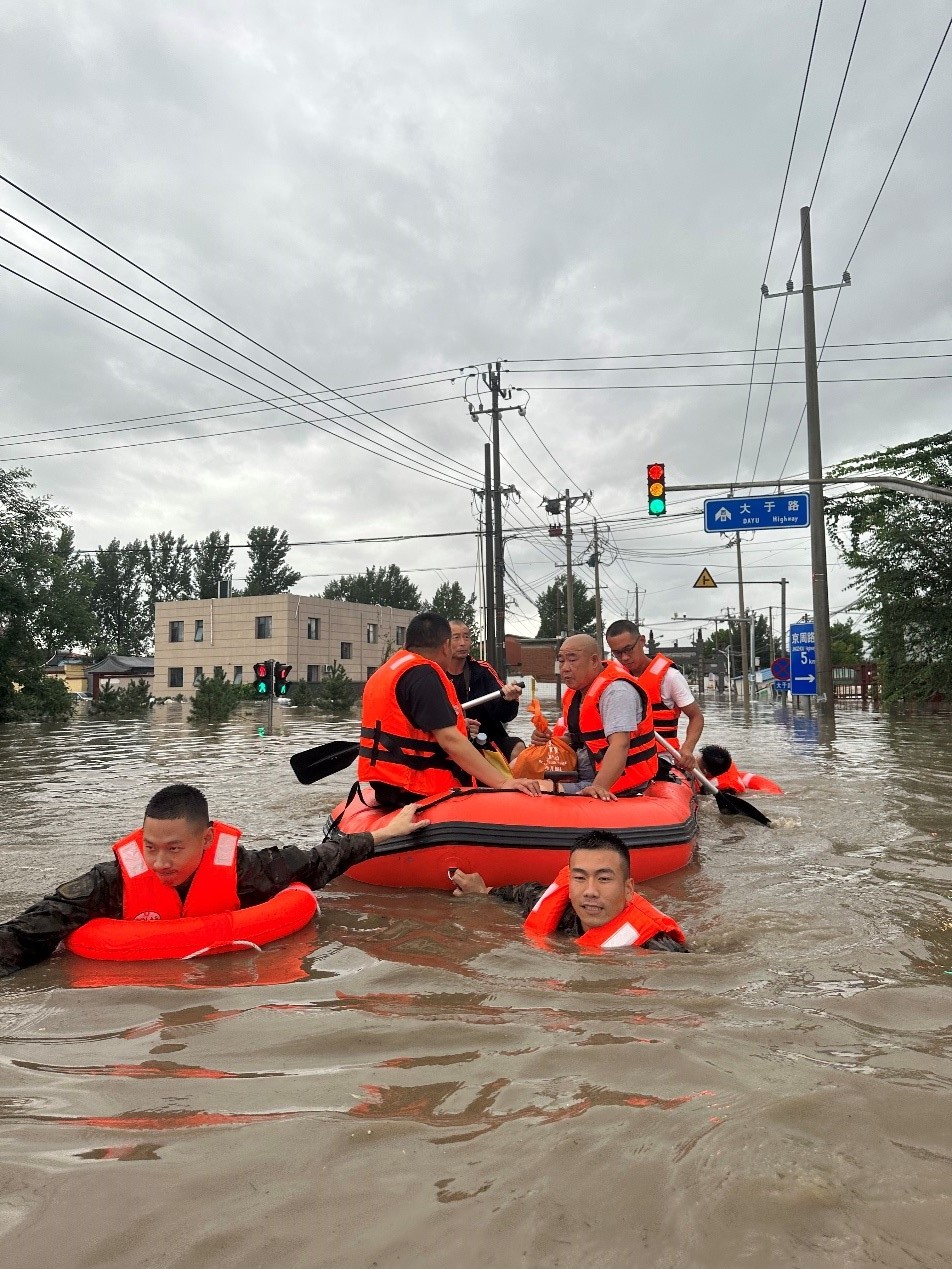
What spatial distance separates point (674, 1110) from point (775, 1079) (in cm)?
36

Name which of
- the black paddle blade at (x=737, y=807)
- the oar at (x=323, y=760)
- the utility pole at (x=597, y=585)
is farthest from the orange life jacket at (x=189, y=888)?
the utility pole at (x=597, y=585)

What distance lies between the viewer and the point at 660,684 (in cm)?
808

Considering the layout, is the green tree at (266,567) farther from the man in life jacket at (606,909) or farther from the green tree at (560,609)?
the man in life jacket at (606,909)

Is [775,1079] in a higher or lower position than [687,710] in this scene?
lower

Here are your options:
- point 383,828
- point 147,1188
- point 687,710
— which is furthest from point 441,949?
point 687,710

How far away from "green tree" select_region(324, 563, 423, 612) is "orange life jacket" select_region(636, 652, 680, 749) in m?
84.0

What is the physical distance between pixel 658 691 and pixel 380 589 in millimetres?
85877

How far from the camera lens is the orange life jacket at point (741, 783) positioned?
9359mm

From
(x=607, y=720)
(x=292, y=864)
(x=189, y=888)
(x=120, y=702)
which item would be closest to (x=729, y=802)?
(x=607, y=720)

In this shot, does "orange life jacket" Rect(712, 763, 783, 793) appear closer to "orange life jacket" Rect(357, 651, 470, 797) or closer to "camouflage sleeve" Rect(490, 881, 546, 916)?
"orange life jacket" Rect(357, 651, 470, 797)

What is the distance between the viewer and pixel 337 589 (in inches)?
3693

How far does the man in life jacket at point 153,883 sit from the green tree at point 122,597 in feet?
288

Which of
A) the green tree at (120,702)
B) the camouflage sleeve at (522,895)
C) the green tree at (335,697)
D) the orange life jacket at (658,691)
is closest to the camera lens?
the camouflage sleeve at (522,895)

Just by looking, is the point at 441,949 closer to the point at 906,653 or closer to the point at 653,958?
the point at 653,958
